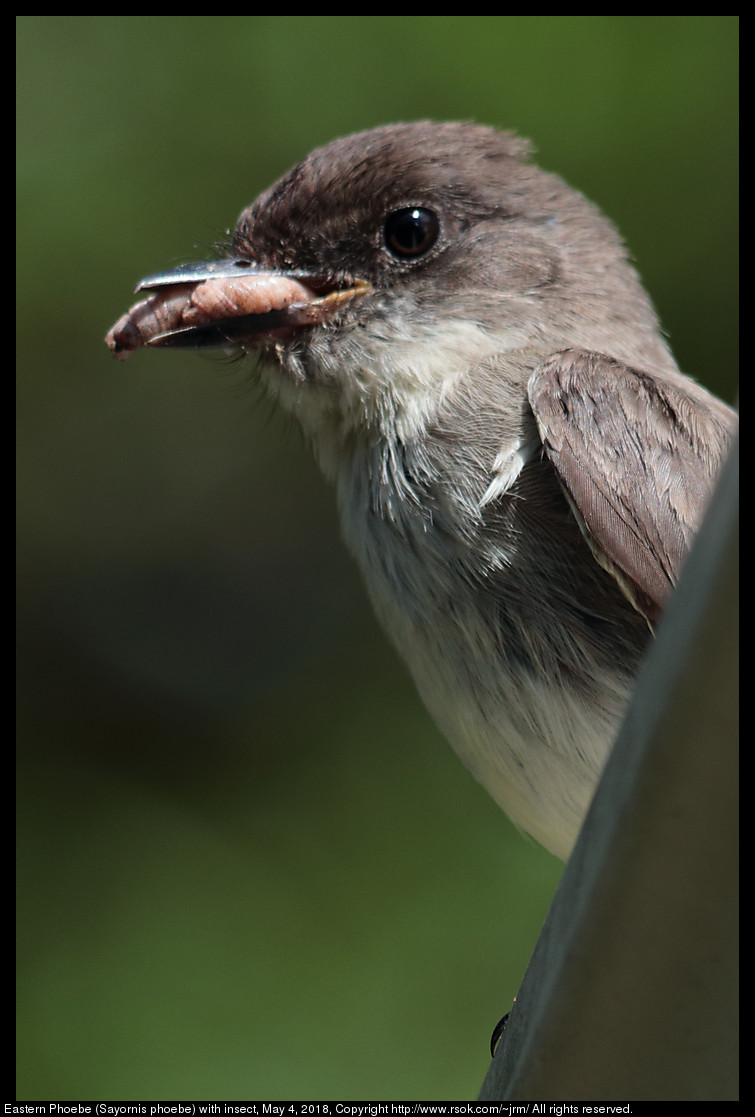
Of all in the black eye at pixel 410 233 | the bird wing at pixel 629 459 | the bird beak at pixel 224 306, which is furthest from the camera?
the black eye at pixel 410 233

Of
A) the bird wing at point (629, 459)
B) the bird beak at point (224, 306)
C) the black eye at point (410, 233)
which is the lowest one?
the bird wing at point (629, 459)

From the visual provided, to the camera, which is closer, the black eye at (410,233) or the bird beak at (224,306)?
the bird beak at (224,306)

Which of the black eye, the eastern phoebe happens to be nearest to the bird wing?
the eastern phoebe

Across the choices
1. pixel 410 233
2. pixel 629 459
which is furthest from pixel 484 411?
pixel 410 233

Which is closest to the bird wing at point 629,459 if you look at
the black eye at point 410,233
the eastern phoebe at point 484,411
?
the eastern phoebe at point 484,411

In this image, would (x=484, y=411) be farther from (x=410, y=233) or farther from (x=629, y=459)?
(x=410, y=233)

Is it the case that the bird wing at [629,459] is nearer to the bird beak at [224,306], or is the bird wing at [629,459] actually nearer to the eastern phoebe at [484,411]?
the eastern phoebe at [484,411]

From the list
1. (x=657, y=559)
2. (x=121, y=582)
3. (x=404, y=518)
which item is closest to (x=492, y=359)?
(x=404, y=518)
